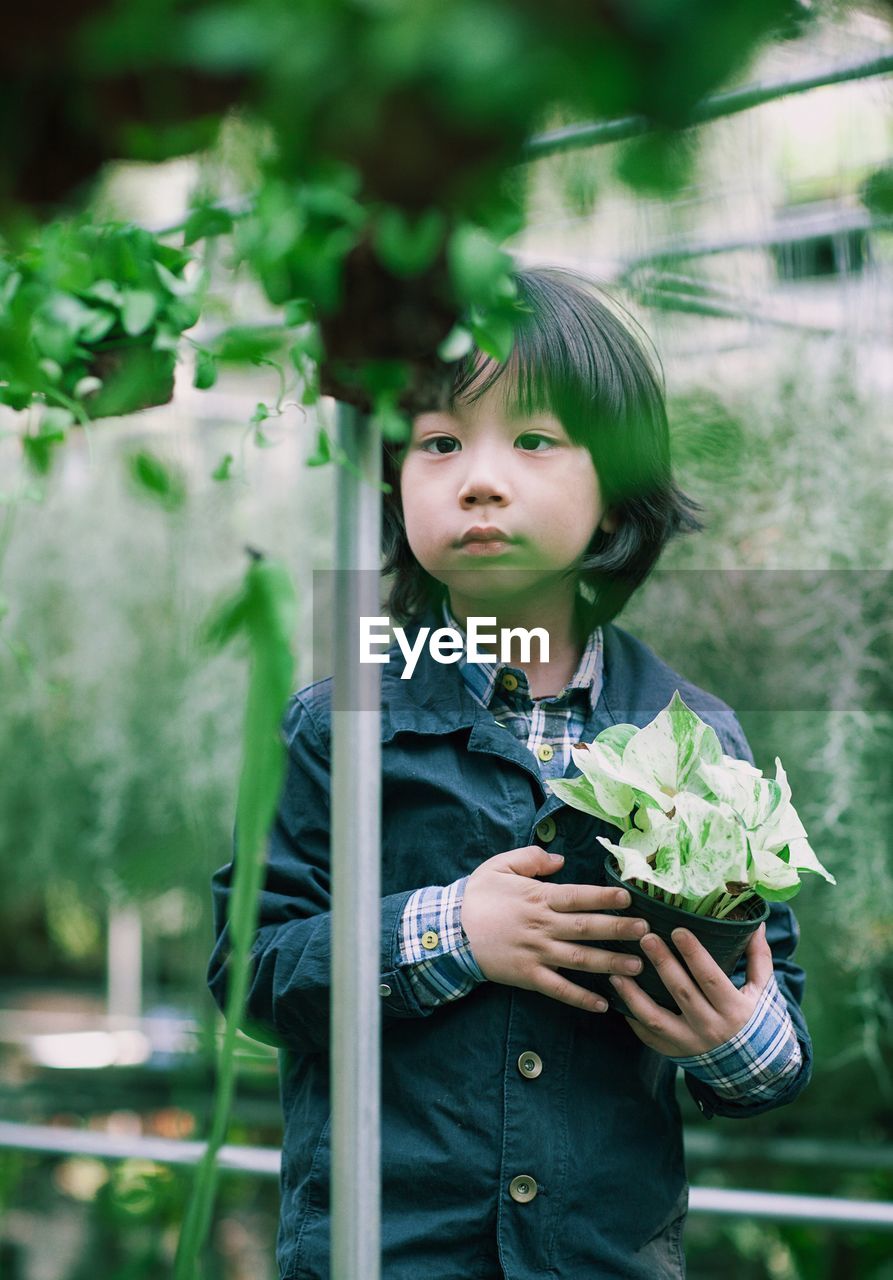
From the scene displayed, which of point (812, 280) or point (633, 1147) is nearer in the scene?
point (633, 1147)

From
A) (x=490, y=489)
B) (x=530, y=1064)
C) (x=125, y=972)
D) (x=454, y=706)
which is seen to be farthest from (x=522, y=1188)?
(x=125, y=972)

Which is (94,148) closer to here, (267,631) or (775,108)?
(267,631)

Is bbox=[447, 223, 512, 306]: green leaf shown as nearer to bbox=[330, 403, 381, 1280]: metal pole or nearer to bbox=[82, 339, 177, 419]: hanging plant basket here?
bbox=[330, 403, 381, 1280]: metal pole

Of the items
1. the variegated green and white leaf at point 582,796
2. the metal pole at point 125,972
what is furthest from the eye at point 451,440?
the metal pole at point 125,972

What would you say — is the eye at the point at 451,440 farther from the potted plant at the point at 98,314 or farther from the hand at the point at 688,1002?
the hand at the point at 688,1002

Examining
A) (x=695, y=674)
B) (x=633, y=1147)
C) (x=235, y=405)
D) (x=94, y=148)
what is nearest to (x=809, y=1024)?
(x=695, y=674)

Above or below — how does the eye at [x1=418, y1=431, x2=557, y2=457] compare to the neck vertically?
above

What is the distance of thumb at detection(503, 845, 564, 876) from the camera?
2.44 ft

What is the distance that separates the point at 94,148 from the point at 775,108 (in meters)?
0.83

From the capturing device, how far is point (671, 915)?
2.26 ft

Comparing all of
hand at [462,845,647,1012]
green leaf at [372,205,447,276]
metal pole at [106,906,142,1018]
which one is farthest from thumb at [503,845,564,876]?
metal pole at [106,906,142,1018]

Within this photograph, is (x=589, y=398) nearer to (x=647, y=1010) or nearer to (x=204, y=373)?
(x=204, y=373)

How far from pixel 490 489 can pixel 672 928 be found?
0.28 metres

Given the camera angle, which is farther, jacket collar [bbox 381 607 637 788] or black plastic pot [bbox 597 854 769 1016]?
jacket collar [bbox 381 607 637 788]
